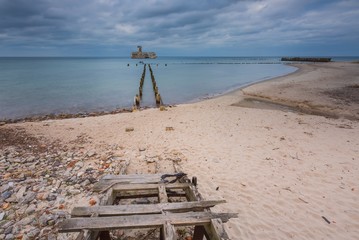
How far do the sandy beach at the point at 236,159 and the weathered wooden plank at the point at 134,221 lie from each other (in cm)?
144

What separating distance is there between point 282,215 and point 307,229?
538 mm

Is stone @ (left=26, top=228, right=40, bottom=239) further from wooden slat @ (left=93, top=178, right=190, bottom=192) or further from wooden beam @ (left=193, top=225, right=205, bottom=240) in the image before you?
wooden beam @ (left=193, top=225, right=205, bottom=240)

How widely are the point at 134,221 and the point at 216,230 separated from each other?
49.5 inches

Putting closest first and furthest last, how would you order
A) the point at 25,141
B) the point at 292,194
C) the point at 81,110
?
1. the point at 292,194
2. the point at 25,141
3. the point at 81,110

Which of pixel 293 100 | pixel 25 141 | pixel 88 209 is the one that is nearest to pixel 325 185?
pixel 88 209

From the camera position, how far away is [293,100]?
18500 millimetres

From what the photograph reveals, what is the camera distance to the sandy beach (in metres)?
5.02

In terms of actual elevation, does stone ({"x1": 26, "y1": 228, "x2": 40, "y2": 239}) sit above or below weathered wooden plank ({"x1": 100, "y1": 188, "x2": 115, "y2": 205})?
below

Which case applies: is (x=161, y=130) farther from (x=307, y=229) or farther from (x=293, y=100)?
(x=293, y=100)

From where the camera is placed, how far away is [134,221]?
342 centimetres

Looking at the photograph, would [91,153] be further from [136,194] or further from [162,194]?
[162,194]

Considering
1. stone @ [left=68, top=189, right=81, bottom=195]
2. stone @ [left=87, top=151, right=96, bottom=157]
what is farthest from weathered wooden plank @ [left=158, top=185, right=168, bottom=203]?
stone @ [left=87, top=151, right=96, bottom=157]

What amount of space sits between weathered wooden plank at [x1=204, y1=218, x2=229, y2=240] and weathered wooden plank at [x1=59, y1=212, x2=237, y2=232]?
96 mm

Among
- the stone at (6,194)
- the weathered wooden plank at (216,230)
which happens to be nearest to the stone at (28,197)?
the stone at (6,194)
